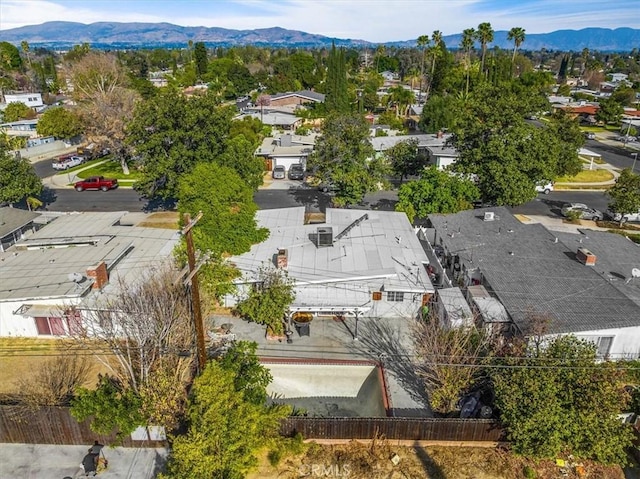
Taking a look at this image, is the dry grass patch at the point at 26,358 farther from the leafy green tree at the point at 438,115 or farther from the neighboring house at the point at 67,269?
the leafy green tree at the point at 438,115

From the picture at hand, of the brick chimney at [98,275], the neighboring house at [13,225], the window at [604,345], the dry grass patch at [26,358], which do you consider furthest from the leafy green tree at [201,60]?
the window at [604,345]

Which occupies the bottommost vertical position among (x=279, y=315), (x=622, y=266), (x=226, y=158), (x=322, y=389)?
(x=322, y=389)

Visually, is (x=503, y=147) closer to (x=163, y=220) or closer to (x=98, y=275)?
(x=163, y=220)

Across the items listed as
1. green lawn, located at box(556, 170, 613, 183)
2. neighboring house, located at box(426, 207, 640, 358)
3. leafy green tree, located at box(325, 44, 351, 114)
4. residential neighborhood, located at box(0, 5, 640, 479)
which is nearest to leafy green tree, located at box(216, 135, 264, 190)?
residential neighborhood, located at box(0, 5, 640, 479)

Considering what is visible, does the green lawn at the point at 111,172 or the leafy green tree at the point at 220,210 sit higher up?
the leafy green tree at the point at 220,210

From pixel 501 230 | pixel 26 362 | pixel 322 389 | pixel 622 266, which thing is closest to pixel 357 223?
pixel 501 230

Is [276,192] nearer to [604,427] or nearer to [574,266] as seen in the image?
[574,266]

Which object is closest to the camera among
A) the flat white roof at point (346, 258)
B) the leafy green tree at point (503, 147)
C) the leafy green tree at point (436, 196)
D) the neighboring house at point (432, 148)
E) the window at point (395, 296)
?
the flat white roof at point (346, 258)

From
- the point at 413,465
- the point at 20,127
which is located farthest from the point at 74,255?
the point at 20,127
